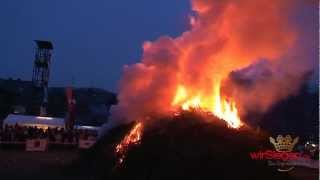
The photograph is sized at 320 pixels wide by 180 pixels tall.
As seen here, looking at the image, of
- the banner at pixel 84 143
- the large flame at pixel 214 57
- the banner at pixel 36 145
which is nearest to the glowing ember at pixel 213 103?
the large flame at pixel 214 57

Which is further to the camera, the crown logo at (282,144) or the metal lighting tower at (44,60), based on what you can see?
the metal lighting tower at (44,60)

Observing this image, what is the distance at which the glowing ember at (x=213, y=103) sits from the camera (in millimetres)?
22594

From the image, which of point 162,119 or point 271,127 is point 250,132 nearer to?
point 162,119

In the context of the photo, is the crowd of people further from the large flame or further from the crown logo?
the crown logo

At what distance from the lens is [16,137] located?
117 feet

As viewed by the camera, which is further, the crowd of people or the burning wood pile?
the crowd of people

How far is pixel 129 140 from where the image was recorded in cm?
2228

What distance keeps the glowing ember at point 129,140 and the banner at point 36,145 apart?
13.8 meters

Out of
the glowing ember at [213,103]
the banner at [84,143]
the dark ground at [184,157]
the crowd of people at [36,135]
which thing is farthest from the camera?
the banner at [84,143]

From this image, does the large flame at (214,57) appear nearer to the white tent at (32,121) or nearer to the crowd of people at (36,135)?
the crowd of people at (36,135)

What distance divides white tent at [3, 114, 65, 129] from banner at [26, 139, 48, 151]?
299 inches

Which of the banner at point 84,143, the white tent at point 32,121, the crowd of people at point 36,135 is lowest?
the banner at point 84,143

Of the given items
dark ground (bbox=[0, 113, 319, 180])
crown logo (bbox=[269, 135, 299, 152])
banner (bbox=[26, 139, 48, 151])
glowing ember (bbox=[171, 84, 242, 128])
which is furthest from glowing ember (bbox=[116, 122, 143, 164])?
banner (bbox=[26, 139, 48, 151])

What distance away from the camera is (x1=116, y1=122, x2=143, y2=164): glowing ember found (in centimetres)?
2119
